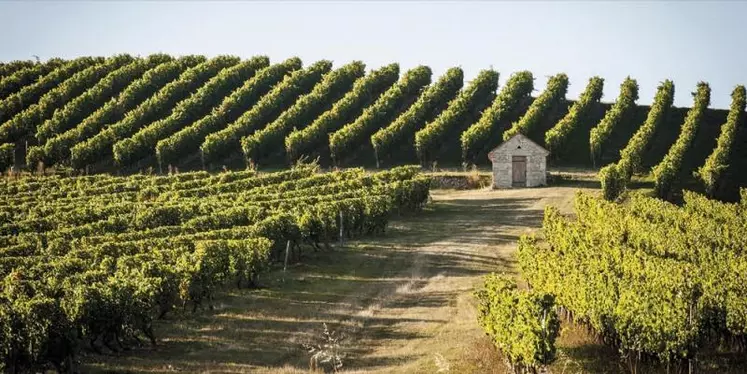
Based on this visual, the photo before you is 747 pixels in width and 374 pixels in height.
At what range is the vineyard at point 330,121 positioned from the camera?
75062mm

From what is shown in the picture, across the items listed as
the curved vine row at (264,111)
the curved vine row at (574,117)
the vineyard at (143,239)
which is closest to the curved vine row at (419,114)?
the curved vine row at (574,117)

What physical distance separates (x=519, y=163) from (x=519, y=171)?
63 centimetres

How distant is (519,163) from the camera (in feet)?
219

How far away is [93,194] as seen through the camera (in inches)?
2286

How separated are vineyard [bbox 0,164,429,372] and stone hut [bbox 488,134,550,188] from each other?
30.3 ft

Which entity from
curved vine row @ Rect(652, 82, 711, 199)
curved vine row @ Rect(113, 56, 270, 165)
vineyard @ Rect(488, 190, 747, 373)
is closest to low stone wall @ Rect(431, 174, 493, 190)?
curved vine row @ Rect(652, 82, 711, 199)

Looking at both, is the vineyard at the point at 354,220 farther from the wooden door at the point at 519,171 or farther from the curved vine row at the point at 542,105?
the wooden door at the point at 519,171

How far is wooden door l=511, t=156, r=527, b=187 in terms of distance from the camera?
66625 millimetres

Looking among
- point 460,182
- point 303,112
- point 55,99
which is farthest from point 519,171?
point 55,99

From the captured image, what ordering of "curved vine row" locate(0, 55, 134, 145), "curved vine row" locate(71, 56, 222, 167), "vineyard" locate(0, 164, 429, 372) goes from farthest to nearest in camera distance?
1. "curved vine row" locate(0, 55, 134, 145)
2. "curved vine row" locate(71, 56, 222, 167)
3. "vineyard" locate(0, 164, 429, 372)

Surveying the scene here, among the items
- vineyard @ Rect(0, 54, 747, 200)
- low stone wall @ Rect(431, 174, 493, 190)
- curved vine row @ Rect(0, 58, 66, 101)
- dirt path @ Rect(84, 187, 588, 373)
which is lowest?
dirt path @ Rect(84, 187, 588, 373)

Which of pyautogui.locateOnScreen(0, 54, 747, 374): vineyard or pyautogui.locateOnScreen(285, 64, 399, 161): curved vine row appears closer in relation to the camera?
pyautogui.locateOnScreen(0, 54, 747, 374): vineyard

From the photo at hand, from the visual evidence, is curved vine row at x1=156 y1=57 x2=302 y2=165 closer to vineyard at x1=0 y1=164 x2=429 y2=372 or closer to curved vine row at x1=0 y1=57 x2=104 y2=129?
vineyard at x1=0 y1=164 x2=429 y2=372

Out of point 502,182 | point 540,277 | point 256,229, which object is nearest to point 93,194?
point 256,229
